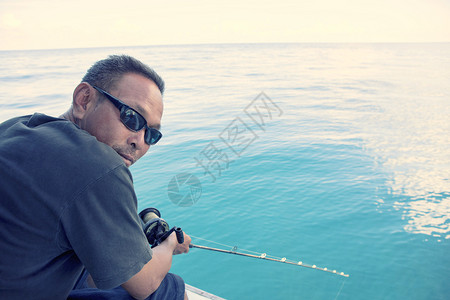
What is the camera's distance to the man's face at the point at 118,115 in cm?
133

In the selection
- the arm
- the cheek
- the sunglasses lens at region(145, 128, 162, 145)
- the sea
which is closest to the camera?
the arm

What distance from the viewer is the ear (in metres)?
1.34

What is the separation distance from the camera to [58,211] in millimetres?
887

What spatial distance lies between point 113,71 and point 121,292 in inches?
38.5

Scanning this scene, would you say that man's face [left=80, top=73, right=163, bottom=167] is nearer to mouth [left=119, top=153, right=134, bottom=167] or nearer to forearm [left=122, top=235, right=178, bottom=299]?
mouth [left=119, top=153, right=134, bottom=167]

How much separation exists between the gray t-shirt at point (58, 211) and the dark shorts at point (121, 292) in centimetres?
40

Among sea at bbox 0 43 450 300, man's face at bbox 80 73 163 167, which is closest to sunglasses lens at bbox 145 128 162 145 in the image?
man's face at bbox 80 73 163 167

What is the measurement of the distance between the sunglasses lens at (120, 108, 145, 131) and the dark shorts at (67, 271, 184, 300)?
0.73 metres

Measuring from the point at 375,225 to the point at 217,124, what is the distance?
6276 mm

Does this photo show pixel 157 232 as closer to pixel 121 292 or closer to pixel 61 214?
pixel 121 292
